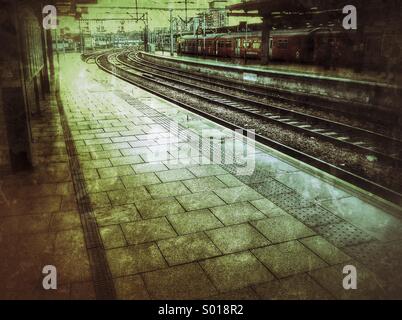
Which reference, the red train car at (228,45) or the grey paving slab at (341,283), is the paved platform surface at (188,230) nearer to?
the grey paving slab at (341,283)

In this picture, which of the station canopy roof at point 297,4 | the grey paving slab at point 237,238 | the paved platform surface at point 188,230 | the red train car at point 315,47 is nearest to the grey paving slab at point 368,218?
the paved platform surface at point 188,230

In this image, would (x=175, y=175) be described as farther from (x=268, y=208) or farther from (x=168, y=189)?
(x=268, y=208)

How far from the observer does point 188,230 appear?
4.05 m

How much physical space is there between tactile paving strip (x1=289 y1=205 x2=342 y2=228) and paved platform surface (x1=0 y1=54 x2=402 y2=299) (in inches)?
0.9

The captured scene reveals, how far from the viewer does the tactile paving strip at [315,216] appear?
4223 millimetres

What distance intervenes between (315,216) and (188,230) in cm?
158

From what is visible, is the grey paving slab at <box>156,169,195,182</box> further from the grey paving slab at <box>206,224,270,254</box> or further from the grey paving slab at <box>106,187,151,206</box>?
the grey paving slab at <box>206,224,270,254</box>

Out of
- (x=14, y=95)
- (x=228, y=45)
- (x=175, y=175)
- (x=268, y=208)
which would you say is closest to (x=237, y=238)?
(x=268, y=208)

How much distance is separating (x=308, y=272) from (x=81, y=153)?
490cm

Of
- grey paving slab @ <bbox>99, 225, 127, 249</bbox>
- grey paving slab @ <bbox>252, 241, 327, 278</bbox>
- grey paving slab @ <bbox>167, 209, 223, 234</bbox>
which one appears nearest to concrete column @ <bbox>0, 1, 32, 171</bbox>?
grey paving slab @ <bbox>99, 225, 127, 249</bbox>

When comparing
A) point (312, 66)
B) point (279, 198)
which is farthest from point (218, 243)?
point (312, 66)

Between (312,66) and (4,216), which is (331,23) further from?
(4,216)

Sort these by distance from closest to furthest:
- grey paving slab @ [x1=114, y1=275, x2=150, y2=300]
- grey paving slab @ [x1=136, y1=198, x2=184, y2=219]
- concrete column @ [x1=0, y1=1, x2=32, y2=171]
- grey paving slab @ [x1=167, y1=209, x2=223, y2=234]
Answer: grey paving slab @ [x1=114, y1=275, x2=150, y2=300] < grey paving slab @ [x1=167, y1=209, x2=223, y2=234] < grey paving slab @ [x1=136, y1=198, x2=184, y2=219] < concrete column @ [x1=0, y1=1, x2=32, y2=171]

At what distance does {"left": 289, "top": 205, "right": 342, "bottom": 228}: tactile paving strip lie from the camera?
4223 millimetres
